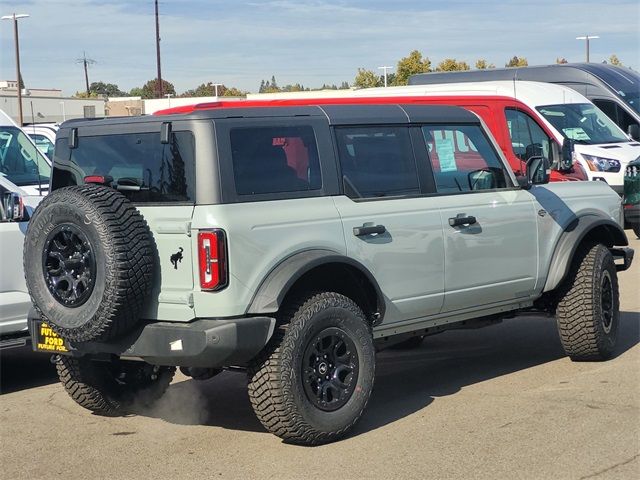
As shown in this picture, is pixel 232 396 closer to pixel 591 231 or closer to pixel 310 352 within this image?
pixel 310 352

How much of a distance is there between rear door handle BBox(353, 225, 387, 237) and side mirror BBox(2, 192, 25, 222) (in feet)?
9.31

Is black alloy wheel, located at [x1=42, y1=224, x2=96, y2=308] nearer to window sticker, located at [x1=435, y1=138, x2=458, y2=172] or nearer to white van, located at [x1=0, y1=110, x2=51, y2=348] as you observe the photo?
white van, located at [x1=0, y1=110, x2=51, y2=348]

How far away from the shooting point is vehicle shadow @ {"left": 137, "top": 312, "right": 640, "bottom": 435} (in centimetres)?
691

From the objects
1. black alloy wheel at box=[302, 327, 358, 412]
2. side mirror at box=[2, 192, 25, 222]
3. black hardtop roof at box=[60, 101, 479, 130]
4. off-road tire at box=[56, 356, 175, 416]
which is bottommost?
off-road tire at box=[56, 356, 175, 416]

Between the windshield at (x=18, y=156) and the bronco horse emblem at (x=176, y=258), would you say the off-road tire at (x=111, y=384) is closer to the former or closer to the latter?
the bronco horse emblem at (x=176, y=258)

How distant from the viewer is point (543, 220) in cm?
773

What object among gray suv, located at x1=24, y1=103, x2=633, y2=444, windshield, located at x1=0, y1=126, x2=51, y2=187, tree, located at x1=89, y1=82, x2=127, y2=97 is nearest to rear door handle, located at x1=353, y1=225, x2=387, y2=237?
gray suv, located at x1=24, y1=103, x2=633, y2=444

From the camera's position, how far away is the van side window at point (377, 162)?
6.56m

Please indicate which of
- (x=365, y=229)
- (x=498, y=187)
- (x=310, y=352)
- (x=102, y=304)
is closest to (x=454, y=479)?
(x=310, y=352)

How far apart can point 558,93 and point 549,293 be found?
10279 mm

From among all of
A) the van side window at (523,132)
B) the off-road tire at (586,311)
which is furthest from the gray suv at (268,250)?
the van side window at (523,132)

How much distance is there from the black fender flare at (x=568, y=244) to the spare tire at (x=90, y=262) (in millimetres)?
3257

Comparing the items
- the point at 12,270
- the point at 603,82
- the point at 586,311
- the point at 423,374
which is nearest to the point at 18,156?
the point at 12,270

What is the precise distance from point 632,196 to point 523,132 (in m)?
2.07
